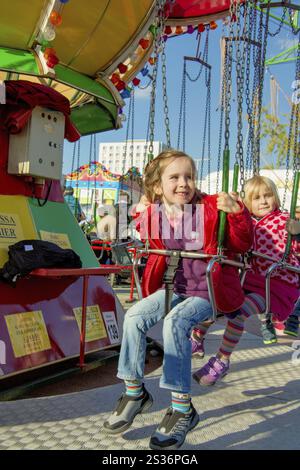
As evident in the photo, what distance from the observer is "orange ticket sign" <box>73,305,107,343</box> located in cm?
366

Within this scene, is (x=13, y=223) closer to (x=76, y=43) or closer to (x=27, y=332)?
(x=27, y=332)

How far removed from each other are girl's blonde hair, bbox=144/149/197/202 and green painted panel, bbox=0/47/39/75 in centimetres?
161

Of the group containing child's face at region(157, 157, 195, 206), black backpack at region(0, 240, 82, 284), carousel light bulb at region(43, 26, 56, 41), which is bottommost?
black backpack at region(0, 240, 82, 284)

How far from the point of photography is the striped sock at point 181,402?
86.1 inches

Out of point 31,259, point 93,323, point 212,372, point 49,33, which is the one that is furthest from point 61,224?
point 212,372

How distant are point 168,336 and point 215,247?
18.7 inches

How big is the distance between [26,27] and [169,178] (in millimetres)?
1950

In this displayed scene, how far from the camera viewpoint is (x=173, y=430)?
2131 mm

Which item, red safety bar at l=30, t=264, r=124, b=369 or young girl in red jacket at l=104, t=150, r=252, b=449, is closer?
young girl in red jacket at l=104, t=150, r=252, b=449

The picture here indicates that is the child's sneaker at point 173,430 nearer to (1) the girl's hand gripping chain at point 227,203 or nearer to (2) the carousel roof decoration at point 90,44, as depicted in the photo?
(1) the girl's hand gripping chain at point 227,203

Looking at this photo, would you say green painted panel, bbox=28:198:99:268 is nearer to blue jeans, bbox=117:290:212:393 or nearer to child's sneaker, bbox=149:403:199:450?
blue jeans, bbox=117:290:212:393

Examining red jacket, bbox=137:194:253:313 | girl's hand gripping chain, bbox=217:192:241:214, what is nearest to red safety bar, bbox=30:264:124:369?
red jacket, bbox=137:194:253:313

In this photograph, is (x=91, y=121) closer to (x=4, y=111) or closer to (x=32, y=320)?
(x=4, y=111)

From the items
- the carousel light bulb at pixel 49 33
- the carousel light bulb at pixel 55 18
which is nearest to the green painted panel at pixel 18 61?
the carousel light bulb at pixel 49 33
